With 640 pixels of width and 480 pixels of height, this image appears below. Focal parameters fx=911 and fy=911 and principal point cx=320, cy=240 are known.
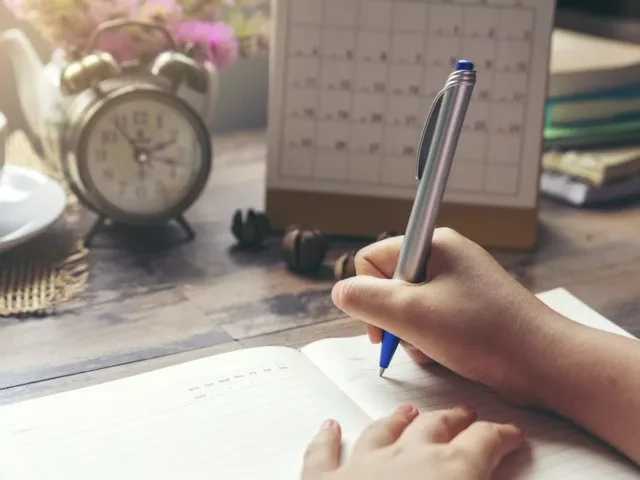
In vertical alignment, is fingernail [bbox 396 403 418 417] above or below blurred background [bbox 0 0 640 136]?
below

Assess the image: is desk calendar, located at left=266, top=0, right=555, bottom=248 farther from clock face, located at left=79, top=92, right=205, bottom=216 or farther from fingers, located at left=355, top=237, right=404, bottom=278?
fingers, located at left=355, top=237, right=404, bottom=278

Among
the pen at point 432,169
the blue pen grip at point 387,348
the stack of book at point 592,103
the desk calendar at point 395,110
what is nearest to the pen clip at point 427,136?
the pen at point 432,169

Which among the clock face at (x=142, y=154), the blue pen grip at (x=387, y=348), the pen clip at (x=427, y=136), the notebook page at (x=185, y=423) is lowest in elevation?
the notebook page at (x=185, y=423)

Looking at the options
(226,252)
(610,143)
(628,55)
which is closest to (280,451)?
(226,252)

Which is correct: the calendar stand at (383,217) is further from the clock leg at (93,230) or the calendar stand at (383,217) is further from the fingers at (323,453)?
the fingers at (323,453)

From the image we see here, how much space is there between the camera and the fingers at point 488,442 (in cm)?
54

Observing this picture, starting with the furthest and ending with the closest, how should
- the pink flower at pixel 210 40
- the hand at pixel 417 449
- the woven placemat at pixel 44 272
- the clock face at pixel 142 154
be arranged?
the pink flower at pixel 210 40, the clock face at pixel 142 154, the woven placemat at pixel 44 272, the hand at pixel 417 449

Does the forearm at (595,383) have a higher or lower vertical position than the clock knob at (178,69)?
lower

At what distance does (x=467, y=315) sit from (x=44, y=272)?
0.43 m

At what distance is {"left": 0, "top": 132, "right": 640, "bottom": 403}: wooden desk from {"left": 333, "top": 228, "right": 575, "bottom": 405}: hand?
12 centimetres

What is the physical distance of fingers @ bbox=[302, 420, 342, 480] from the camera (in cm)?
53

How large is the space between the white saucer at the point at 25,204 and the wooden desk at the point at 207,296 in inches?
1.9

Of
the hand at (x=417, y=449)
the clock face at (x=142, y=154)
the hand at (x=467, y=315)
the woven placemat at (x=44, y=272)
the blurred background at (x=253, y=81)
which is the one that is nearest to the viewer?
the hand at (x=417, y=449)

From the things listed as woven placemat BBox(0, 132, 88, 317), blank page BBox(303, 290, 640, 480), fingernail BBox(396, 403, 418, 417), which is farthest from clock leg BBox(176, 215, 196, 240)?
fingernail BBox(396, 403, 418, 417)
